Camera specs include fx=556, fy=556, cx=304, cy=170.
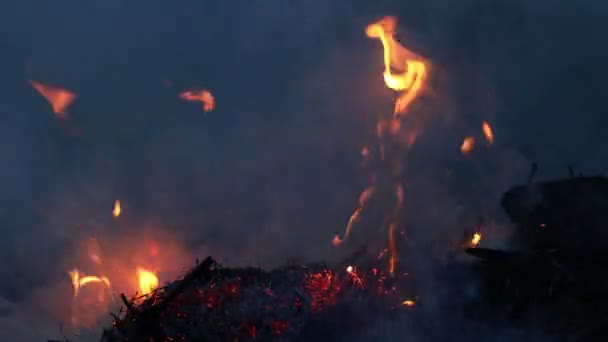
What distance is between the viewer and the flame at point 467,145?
2145cm

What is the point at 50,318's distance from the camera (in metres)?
21.7

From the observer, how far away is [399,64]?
19.1 m

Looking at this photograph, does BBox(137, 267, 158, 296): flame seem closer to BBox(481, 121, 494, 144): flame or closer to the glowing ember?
the glowing ember

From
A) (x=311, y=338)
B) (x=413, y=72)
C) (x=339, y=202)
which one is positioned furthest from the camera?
(x=339, y=202)

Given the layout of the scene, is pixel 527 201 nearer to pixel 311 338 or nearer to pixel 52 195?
pixel 311 338

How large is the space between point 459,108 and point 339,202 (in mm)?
6195

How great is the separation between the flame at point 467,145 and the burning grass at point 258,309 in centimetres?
962

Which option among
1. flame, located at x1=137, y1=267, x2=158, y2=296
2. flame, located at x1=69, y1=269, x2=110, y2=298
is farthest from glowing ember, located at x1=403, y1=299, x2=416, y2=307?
flame, located at x1=69, y1=269, x2=110, y2=298

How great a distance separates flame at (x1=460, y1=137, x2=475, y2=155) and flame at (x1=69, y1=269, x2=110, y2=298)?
1406 centimetres

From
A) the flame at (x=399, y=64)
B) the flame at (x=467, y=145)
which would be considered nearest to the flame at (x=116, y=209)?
the flame at (x=399, y=64)

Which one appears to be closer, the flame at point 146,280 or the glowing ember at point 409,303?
the glowing ember at point 409,303

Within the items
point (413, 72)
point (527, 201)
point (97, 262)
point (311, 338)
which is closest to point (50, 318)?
point (97, 262)

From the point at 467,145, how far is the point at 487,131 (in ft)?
3.45

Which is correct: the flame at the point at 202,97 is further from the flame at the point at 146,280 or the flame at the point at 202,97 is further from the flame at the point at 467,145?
the flame at the point at 467,145
